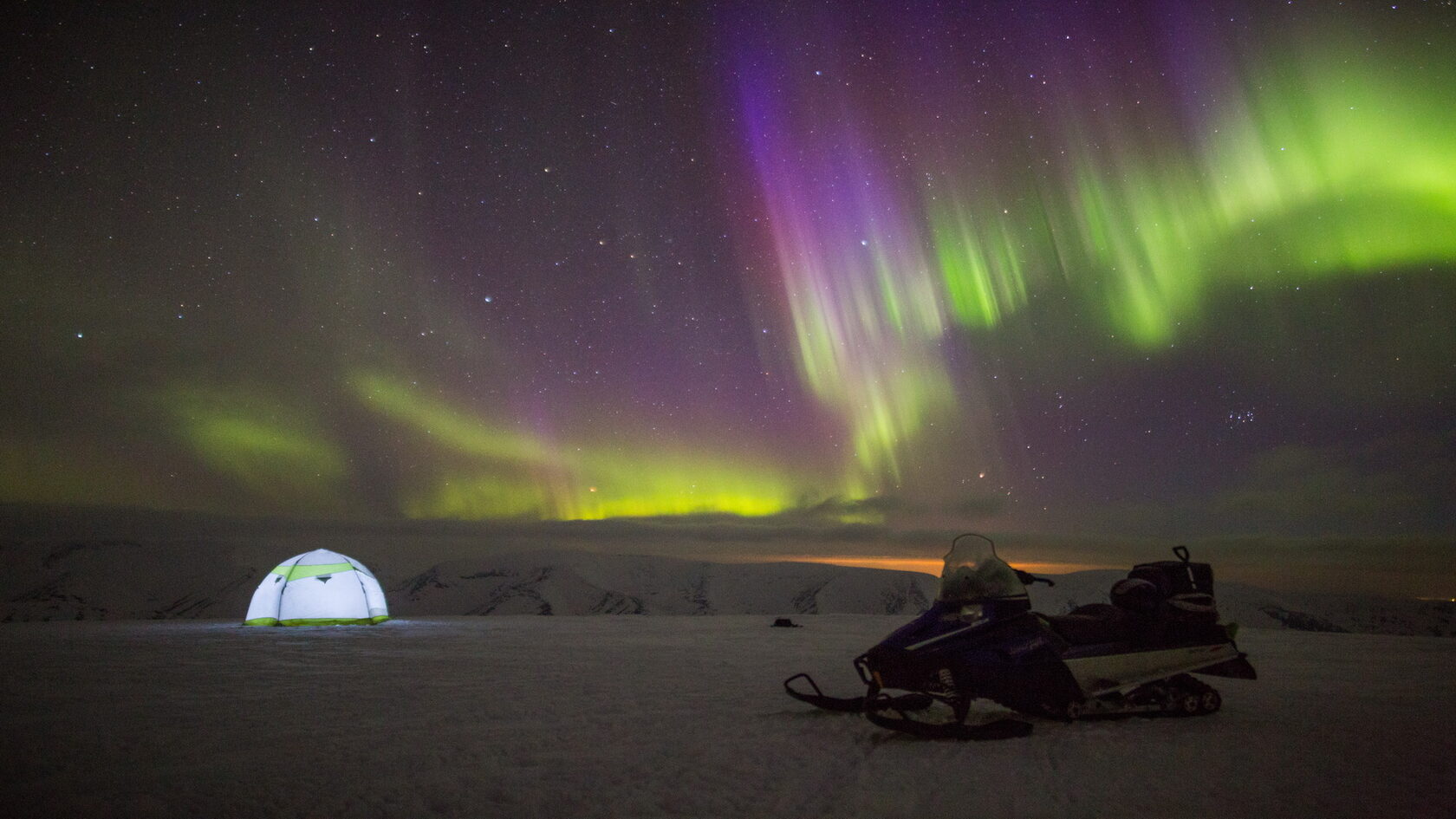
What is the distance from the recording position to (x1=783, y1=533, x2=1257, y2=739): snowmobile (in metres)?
6.41

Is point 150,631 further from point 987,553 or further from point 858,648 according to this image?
point 987,553

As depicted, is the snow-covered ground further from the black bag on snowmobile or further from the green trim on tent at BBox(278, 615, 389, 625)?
the green trim on tent at BBox(278, 615, 389, 625)

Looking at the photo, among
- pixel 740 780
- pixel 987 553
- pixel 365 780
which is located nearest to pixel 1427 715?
pixel 987 553

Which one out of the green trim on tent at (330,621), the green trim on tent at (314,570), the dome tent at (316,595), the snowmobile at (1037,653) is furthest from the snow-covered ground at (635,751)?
the green trim on tent at (314,570)

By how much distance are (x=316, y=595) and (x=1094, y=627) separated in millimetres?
25620

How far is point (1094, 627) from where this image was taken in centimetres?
709

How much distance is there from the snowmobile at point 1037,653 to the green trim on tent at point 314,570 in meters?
23.7

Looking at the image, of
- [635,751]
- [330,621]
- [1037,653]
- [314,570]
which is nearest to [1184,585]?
[1037,653]

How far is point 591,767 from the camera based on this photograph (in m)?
5.20

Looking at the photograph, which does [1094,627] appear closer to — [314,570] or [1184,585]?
[1184,585]

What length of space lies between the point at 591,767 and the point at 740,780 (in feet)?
3.83

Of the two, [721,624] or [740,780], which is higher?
[740,780]

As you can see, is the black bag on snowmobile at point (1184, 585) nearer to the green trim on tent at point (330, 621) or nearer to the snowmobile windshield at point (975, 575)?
the snowmobile windshield at point (975, 575)

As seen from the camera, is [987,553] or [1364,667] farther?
[1364,667]
